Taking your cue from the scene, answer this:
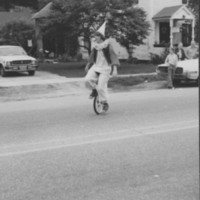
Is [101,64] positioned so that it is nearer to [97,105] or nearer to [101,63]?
[101,63]

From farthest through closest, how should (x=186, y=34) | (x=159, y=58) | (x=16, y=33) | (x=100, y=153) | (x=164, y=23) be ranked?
(x=16, y=33) → (x=164, y=23) → (x=186, y=34) → (x=159, y=58) → (x=100, y=153)

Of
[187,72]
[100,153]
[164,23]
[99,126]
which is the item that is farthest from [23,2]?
[100,153]

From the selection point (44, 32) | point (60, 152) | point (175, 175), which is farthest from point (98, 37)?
point (44, 32)

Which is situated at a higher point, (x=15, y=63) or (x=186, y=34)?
(x=186, y=34)

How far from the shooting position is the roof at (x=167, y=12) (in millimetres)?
28453

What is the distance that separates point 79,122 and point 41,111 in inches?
78.7

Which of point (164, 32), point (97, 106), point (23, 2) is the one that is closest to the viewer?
point (97, 106)

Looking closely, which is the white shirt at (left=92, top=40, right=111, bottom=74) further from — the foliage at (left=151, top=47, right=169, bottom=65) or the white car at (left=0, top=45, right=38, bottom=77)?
the foliage at (left=151, top=47, right=169, bottom=65)

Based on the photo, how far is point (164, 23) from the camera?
30.4m

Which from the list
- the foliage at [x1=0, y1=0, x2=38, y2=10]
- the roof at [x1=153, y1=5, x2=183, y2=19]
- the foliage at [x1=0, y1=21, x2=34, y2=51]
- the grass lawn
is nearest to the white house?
the roof at [x1=153, y1=5, x2=183, y2=19]

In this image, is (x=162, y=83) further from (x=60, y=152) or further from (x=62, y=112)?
(x=60, y=152)

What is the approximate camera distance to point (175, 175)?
5555 mm

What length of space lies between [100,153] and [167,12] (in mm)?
23451

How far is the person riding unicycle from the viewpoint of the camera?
10039 millimetres
